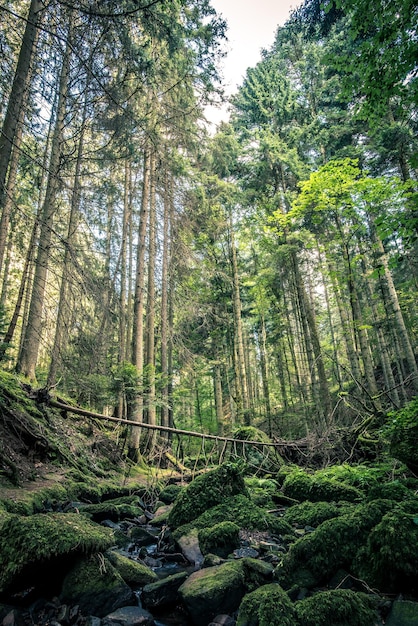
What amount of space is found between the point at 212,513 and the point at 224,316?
12.8 meters

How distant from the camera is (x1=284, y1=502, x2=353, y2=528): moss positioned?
3.87 m

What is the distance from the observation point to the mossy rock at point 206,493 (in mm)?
4219

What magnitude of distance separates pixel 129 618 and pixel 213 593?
1.94ft

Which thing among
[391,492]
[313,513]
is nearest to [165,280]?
[313,513]

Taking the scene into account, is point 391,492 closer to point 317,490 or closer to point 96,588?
point 317,490

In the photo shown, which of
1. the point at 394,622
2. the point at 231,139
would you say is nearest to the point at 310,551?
the point at 394,622

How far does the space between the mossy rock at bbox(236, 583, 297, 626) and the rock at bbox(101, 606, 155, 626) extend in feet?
2.12

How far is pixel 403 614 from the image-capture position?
195 centimetres

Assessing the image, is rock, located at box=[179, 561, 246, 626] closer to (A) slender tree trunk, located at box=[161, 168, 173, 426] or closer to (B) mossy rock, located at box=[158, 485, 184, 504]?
(B) mossy rock, located at box=[158, 485, 184, 504]

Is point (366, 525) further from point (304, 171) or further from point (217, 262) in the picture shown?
point (217, 262)

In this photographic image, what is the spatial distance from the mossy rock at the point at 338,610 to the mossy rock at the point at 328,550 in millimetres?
567

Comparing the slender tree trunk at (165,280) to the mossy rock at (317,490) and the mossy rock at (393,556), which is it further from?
the mossy rock at (393,556)

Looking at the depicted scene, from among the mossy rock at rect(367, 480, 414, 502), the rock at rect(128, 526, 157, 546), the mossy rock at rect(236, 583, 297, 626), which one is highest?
the mossy rock at rect(367, 480, 414, 502)

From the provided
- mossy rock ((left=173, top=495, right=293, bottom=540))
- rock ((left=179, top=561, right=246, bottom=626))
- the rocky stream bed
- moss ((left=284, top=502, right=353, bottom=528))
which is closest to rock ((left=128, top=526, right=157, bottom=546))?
the rocky stream bed
